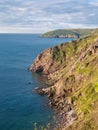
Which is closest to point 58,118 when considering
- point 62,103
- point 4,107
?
point 62,103

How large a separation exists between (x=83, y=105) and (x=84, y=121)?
1014 inches

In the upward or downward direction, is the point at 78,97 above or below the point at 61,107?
above

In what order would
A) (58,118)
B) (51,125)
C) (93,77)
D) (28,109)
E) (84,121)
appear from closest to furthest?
1. (84,121)
2. (51,125)
3. (58,118)
4. (28,109)
5. (93,77)

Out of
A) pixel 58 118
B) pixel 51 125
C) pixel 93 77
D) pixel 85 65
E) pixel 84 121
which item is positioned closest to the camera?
pixel 84 121

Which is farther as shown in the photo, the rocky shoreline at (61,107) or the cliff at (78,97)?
the rocky shoreline at (61,107)

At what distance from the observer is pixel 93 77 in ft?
559

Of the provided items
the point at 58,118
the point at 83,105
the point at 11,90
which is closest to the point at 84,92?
the point at 83,105

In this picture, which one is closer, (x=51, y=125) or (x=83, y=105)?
(x=51, y=125)

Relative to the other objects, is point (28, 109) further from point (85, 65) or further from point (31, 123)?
point (85, 65)

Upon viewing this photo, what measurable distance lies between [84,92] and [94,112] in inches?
1204

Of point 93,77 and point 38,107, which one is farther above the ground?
point 93,77

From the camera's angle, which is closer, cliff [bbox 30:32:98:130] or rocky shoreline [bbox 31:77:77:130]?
cliff [bbox 30:32:98:130]

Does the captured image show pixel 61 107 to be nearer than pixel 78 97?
Yes

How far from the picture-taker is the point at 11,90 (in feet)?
633
